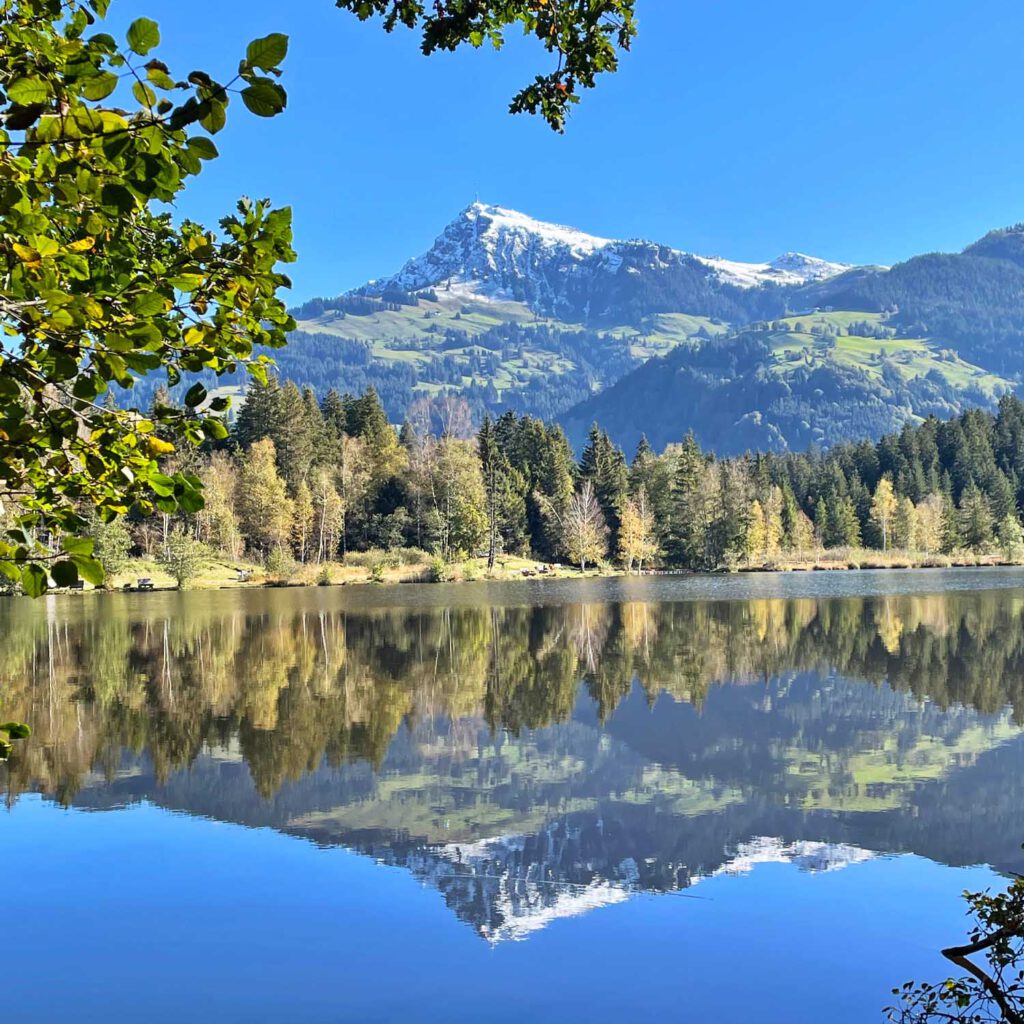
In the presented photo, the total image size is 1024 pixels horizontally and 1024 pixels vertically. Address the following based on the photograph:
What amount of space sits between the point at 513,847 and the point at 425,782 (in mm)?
3184

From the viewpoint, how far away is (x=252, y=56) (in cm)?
210

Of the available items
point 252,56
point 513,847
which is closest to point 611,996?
point 513,847

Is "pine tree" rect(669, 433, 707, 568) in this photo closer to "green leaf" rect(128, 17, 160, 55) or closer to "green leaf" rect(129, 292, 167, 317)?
"green leaf" rect(129, 292, 167, 317)

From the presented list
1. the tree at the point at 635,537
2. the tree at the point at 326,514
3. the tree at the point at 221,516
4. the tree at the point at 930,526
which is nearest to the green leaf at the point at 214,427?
the tree at the point at 221,516

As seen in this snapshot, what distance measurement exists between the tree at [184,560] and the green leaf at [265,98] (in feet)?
218

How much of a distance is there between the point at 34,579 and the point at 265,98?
1474mm

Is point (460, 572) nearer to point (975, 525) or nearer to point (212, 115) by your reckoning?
point (975, 525)

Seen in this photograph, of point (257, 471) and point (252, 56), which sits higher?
point (257, 471)

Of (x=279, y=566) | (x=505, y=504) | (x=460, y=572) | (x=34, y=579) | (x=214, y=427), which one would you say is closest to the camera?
(x=34, y=579)

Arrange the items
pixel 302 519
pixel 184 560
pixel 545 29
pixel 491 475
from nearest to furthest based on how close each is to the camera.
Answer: pixel 545 29 < pixel 184 560 < pixel 302 519 < pixel 491 475

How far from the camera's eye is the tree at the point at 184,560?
64.8 metres

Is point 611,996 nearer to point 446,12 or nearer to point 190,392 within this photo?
point 190,392

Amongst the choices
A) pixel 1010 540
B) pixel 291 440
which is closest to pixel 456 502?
pixel 291 440

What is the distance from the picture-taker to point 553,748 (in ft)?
51.6
